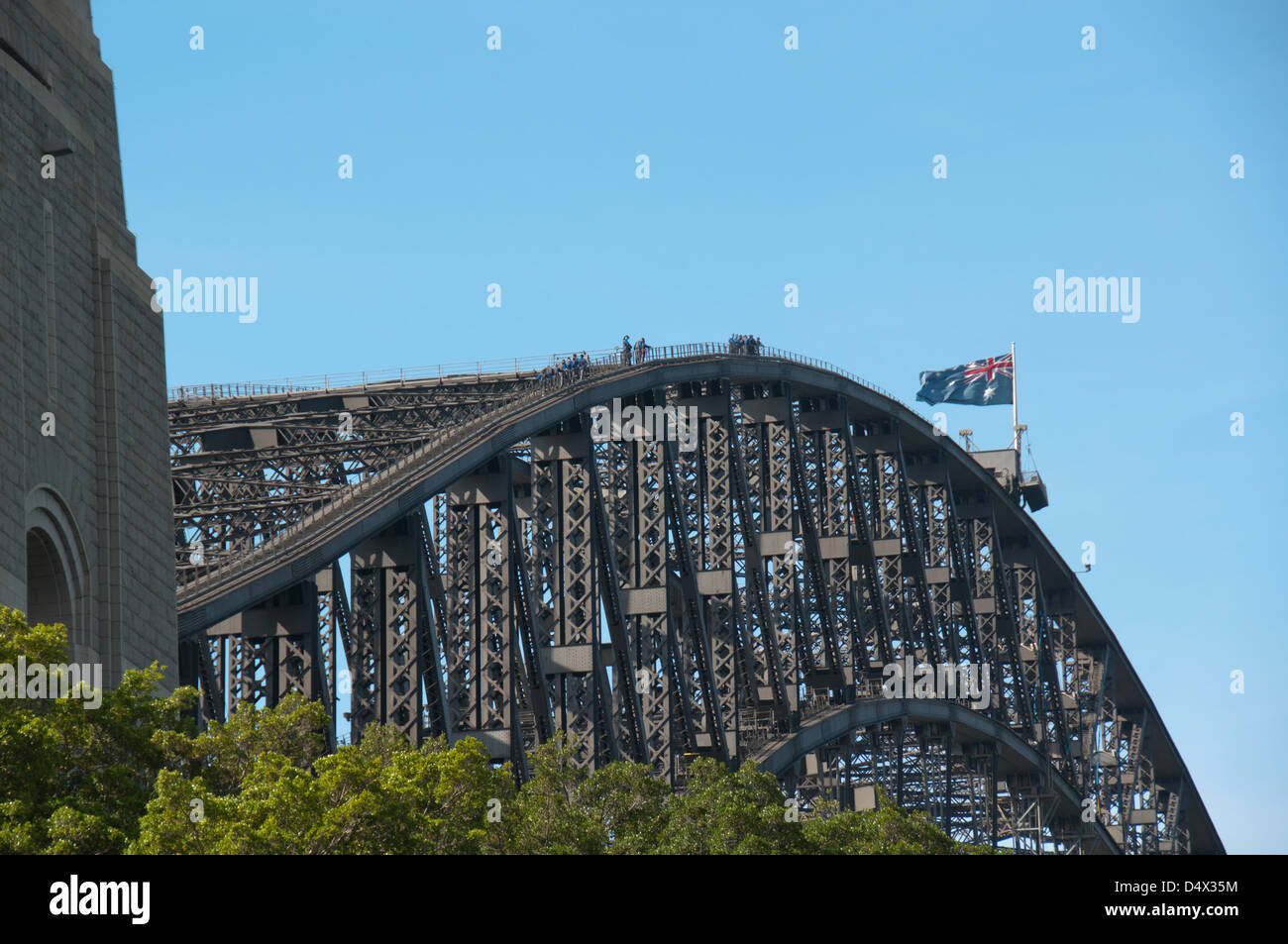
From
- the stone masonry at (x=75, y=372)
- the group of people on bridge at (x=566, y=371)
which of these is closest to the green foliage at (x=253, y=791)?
the stone masonry at (x=75, y=372)

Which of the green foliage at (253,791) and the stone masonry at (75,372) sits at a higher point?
the stone masonry at (75,372)

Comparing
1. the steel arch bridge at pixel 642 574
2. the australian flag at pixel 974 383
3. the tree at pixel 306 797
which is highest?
the australian flag at pixel 974 383

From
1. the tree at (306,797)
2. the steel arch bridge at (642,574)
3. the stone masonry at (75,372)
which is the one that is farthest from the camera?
the steel arch bridge at (642,574)

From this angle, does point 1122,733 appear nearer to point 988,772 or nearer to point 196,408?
point 988,772

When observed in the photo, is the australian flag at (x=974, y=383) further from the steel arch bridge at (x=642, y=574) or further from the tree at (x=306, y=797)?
the tree at (x=306, y=797)

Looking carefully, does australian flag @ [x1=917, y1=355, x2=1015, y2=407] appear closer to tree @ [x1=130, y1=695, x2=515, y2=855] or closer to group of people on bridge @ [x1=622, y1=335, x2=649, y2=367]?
group of people on bridge @ [x1=622, y1=335, x2=649, y2=367]

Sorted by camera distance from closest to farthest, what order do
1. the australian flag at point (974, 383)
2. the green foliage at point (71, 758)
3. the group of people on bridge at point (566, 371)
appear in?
the green foliage at point (71, 758) → the group of people on bridge at point (566, 371) → the australian flag at point (974, 383)
